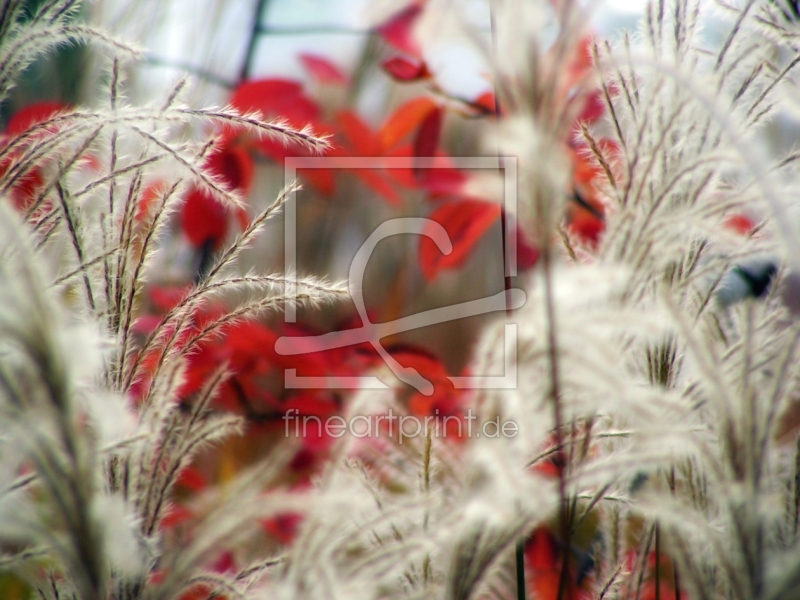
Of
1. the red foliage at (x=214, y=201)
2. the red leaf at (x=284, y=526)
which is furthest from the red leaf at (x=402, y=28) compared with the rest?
the red leaf at (x=284, y=526)

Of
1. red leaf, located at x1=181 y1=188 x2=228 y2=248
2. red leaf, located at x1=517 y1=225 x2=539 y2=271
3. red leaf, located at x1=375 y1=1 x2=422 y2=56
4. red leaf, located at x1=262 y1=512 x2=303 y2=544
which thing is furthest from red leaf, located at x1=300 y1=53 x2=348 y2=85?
red leaf, located at x1=262 y1=512 x2=303 y2=544

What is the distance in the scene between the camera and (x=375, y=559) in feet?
1.39

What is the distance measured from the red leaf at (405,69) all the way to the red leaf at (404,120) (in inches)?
2.7

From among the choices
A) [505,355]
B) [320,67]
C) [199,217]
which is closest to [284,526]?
[199,217]

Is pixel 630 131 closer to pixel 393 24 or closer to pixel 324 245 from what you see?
pixel 393 24

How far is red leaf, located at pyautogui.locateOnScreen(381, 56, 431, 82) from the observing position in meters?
0.84

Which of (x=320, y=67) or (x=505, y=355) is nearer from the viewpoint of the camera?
(x=505, y=355)

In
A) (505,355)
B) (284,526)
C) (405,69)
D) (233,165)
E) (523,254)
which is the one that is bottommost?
(284,526)

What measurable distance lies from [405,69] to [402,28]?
0.09m

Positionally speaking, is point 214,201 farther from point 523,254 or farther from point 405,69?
point 523,254

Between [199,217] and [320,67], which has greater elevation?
[320,67]

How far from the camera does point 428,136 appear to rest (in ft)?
2.96

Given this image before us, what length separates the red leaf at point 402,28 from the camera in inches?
35.1

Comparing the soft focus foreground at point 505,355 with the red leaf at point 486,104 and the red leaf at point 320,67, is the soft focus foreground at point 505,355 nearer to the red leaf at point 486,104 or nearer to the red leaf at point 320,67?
the red leaf at point 486,104
